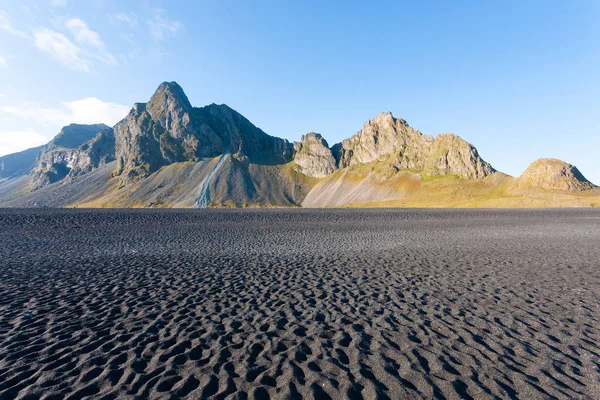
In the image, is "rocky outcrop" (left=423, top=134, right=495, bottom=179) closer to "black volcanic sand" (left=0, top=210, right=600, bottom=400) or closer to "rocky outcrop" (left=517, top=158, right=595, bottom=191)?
"rocky outcrop" (left=517, top=158, right=595, bottom=191)

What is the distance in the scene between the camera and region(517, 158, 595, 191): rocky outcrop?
477 ft

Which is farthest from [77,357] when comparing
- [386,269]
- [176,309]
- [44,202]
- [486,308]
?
[44,202]

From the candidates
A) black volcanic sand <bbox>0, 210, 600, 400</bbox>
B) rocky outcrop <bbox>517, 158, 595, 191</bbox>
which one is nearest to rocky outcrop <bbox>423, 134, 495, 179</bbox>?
rocky outcrop <bbox>517, 158, 595, 191</bbox>

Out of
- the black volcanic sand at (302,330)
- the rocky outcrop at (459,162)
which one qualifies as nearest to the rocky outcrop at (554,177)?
the rocky outcrop at (459,162)

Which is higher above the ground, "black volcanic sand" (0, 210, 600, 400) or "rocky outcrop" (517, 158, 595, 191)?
"rocky outcrop" (517, 158, 595, 191)

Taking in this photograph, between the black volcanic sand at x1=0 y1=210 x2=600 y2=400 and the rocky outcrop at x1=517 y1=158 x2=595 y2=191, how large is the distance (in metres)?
163

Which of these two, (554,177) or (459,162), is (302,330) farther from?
(459,162)

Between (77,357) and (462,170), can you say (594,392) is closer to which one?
(77,357)

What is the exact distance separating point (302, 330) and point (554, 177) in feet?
618

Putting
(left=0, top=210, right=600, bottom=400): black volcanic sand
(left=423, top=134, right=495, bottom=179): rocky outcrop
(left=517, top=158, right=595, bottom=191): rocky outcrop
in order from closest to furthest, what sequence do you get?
(left=0, top=210, right=600, bottom=400): black volcanic sand, (left=517, top=158, right=595, bottom=191): rocky outcrop, (left=423, top=134, right=495, bottom=179): rocky outcrop

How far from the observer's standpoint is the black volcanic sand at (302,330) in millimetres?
7523

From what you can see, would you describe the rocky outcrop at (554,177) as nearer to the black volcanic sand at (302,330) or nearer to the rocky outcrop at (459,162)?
the rocky outcrop at (459,162)

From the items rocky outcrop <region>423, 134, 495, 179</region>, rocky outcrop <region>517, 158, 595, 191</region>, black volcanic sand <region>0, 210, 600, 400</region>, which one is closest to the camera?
black volcanic sand <region>0, 210, 600, 400</region>

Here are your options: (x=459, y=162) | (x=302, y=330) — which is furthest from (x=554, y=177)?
(x=302, y=330)
